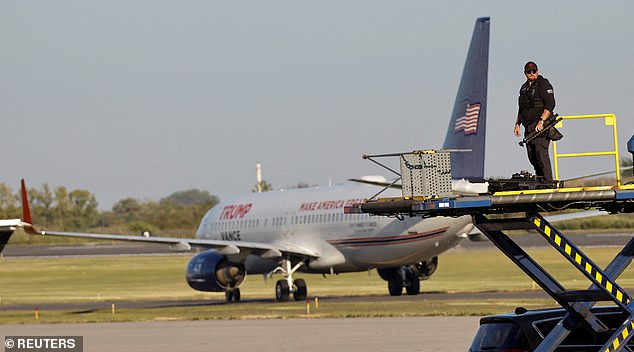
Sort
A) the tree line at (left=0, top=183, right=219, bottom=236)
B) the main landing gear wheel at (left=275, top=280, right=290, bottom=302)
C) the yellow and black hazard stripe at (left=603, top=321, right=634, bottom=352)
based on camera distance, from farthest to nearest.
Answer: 1. the tree line at (left=0, top=183, right=219, bottom=236)
2. the main landing gear wheel at (left=275, top=280, right=290, bottom=302)
3. the yellow and black hazard stripe at (left=603, top=321, right=634, bottom=352)

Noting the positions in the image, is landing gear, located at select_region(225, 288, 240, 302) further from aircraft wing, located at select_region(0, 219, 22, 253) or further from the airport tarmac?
aircraft wing, located at select_region(0, 219, 22, 253)

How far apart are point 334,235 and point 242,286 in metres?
12.6

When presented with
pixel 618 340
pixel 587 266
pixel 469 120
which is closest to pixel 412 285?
pixel 469 120

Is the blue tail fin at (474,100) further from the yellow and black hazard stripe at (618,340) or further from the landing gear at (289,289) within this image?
the yellow and black hazard stripe at (618,340)

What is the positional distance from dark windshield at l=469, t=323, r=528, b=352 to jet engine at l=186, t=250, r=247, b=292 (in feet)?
97.3

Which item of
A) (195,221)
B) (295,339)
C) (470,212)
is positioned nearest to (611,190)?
(470,212)

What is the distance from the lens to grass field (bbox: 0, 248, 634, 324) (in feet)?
123

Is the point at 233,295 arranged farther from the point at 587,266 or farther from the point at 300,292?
the point at 587,266

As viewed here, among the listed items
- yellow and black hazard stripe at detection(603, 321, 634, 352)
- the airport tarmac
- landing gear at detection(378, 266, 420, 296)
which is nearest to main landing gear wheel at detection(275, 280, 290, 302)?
landing gear at detection(378, 266, 420, 296)

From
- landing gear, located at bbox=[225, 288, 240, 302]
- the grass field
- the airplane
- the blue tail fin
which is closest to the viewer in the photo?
the grass field

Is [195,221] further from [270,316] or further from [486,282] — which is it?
[270,316]

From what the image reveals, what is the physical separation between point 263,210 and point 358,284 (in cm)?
629

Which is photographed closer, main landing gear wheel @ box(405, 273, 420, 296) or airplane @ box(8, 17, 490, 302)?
airplane @ box(8, 17, 490, 302)

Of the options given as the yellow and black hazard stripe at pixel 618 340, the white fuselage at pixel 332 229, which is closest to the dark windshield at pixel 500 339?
the yellow and black hazard stripe at pixel 618 340
